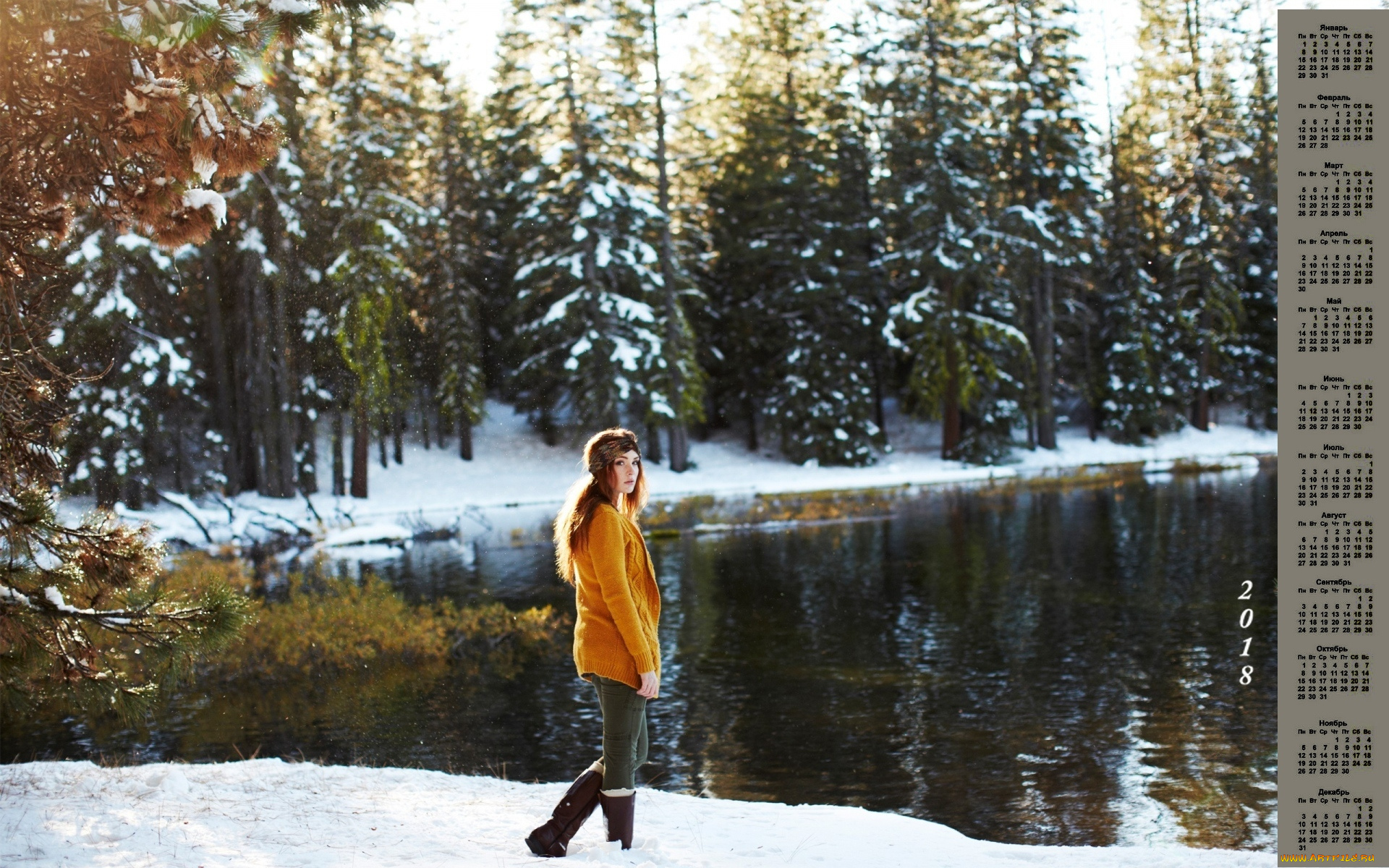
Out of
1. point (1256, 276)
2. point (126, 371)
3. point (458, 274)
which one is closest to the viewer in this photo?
point (126, 371)

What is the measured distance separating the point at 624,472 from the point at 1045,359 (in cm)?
3927

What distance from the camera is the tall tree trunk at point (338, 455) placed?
34.3 meters

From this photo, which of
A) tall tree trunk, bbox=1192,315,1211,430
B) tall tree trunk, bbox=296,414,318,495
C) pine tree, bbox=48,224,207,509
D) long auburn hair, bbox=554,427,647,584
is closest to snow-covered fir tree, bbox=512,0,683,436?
tall tree trunk, bbox=296,414,318,495

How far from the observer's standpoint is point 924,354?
1560 inches

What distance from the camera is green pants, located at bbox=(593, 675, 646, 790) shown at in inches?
211

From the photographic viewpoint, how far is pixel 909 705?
11203 millimetres

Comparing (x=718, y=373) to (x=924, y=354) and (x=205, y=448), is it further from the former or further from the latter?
(x=205, y=448)

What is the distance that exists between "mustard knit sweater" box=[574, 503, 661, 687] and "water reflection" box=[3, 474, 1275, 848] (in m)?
3.59

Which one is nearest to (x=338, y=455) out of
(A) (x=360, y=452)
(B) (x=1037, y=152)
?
(A) (x=360, y=452)
